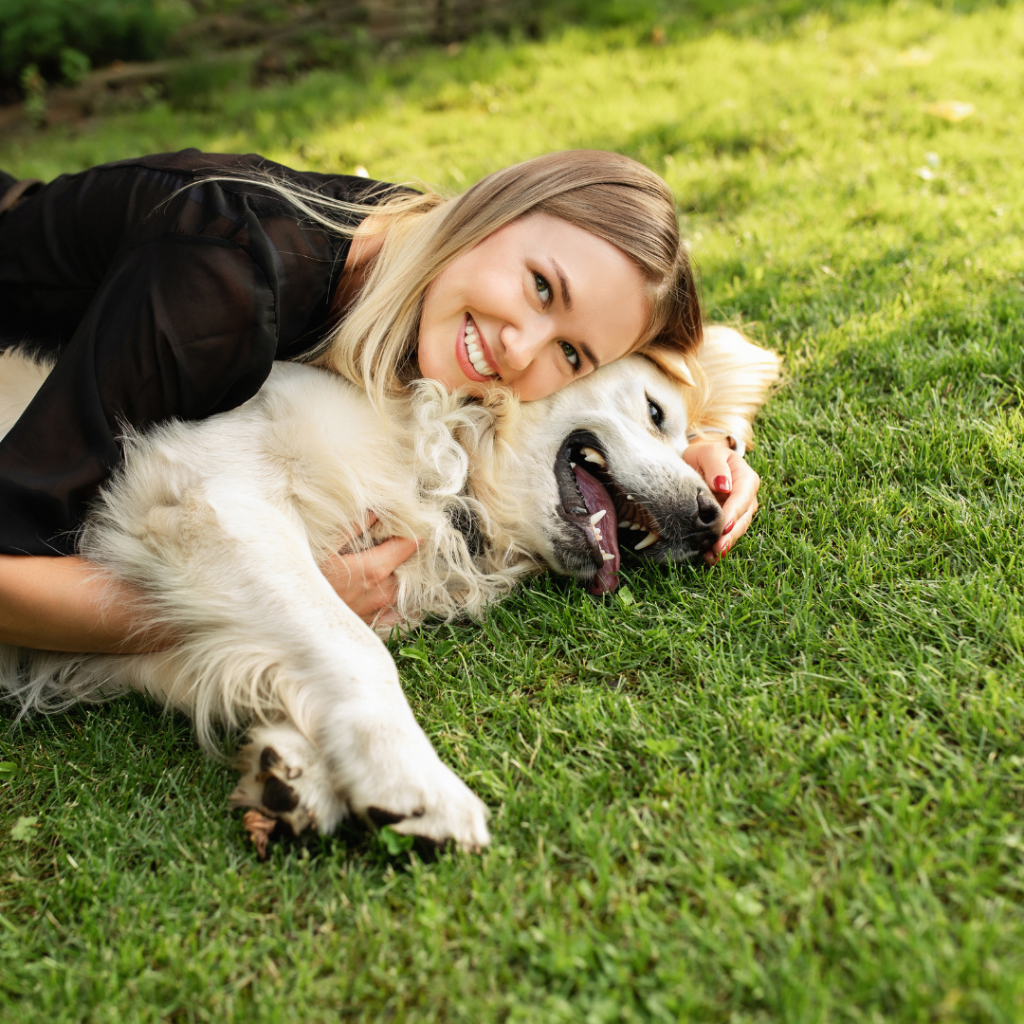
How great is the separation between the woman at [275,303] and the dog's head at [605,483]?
11cm

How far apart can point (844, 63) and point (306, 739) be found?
721 centimetres

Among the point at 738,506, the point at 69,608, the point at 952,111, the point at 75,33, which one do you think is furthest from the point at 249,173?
the point at 75,33

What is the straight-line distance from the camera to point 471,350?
2.79 metres

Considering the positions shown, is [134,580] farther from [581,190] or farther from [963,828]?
[963,828]

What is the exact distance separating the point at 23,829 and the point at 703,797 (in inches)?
63.2

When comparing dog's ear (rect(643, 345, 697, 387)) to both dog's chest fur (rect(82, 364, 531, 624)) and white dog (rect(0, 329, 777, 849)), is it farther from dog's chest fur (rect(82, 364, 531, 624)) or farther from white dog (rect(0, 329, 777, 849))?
dog's chest fur (rect(82, 364, 531, 624))

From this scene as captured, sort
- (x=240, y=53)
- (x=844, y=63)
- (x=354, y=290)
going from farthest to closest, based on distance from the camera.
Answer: (x=240, y=53) < (x=844, y=63) < (x=354, y=290)

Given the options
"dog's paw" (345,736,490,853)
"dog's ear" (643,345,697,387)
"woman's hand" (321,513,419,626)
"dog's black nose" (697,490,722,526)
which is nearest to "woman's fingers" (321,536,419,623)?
"woman's hand" (321,513,419,626)

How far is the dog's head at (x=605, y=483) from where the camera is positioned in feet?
9.02

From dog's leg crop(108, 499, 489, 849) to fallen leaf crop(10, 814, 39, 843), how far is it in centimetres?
43

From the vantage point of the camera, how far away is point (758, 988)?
1496mm

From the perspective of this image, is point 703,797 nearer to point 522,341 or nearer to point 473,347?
point 522,341

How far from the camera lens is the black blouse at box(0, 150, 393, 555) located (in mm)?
2307

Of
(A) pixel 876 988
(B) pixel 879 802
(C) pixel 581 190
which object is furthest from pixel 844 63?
(A) pixel 876 988
